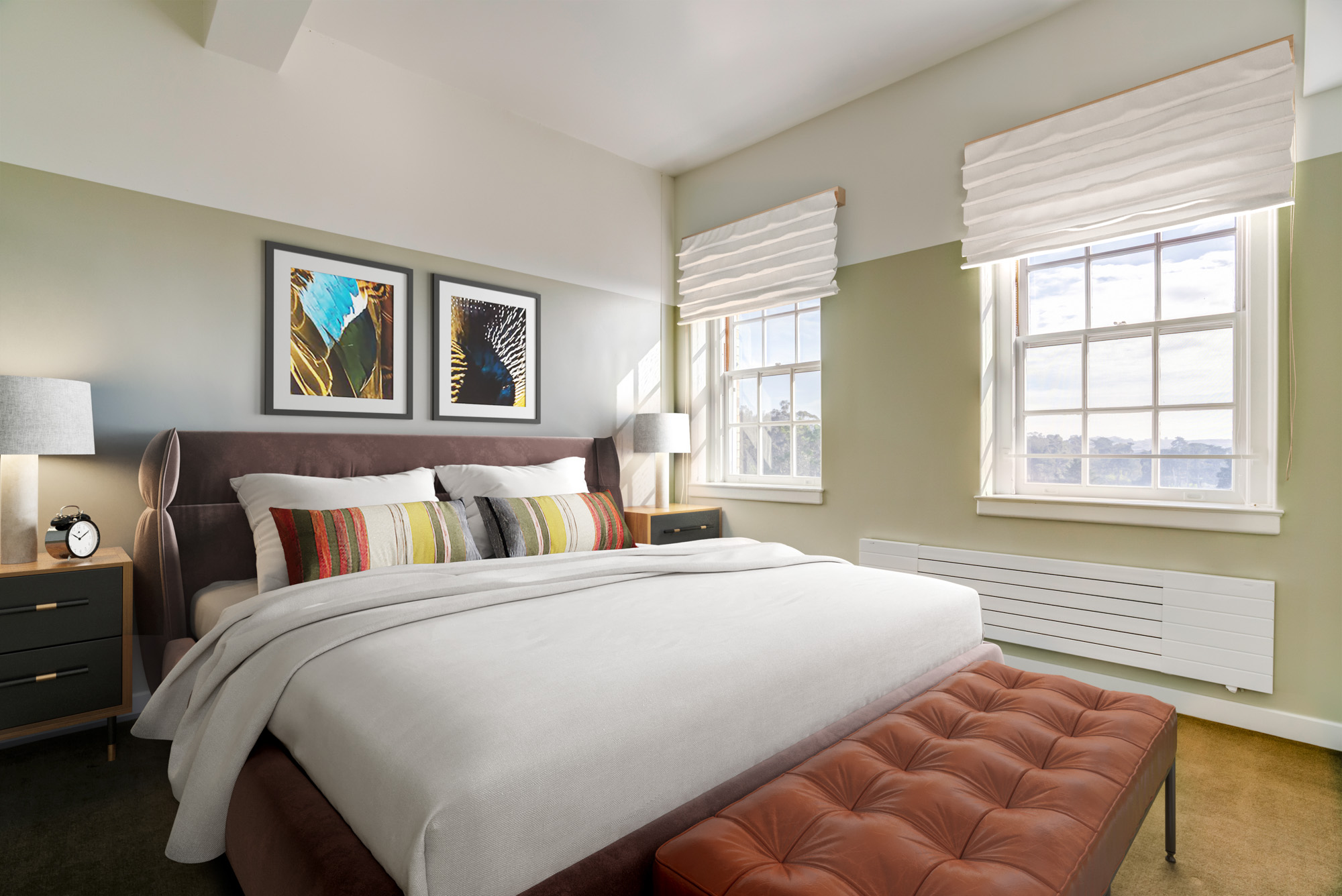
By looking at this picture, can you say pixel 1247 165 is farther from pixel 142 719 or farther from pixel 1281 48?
pixel 142 719

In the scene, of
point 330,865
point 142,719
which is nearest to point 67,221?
point 142,719

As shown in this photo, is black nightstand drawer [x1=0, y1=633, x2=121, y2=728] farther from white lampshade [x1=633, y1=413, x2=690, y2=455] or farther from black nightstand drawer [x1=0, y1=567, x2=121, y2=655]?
white lampshade [x1=633, y1=413, x2=690, y2=455]

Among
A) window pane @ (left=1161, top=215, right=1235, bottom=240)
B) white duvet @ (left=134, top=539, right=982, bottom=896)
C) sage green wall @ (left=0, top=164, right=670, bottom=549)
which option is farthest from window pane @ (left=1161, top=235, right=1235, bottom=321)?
sage green wall @ (left=0, top=164, right=670, bottom=549)

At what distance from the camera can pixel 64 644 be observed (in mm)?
2137

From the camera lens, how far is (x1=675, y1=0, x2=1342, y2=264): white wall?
8.39 feet

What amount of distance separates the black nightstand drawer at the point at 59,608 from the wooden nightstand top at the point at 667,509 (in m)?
2.51

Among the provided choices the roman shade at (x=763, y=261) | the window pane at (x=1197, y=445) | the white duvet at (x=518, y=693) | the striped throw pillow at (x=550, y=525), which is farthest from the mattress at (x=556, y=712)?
the roman shade at (x=763, y=261)

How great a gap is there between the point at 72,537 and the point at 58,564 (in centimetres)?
14

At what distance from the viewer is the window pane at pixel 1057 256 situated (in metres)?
3.03

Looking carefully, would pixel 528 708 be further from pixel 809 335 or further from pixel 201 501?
pixel 809 335

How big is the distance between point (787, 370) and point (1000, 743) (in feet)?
9.97

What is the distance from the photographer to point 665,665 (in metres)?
1.41

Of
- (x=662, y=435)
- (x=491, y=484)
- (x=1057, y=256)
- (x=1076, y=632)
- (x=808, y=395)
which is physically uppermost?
(x=1057, y=256)

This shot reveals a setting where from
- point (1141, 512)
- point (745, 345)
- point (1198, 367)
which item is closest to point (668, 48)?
point (745, 345)
